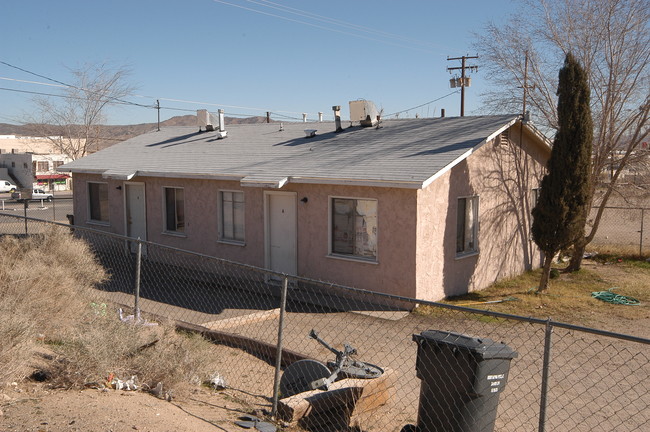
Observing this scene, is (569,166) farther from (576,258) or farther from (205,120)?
(205,120)

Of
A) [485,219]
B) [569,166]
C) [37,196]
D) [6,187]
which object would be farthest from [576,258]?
[6,187]

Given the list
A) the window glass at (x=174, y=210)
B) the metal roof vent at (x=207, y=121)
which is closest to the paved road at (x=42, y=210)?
the metal roof vent at (x=207, y=121)

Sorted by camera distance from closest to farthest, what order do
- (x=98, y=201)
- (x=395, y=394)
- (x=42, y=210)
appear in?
(x=395, y=394), (x=98, y=201), (x=42, y=210)

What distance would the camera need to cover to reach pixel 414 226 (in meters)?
11.1

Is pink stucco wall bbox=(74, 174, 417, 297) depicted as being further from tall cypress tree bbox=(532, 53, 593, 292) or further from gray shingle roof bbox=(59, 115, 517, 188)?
tall cypress tree bbox=(532, 53, 593, 292)

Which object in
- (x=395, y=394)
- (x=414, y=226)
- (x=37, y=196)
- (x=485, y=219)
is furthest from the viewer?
(x=37, y=196)

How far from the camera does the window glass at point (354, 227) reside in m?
11.9

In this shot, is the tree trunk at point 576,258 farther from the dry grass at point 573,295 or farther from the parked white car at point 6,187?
the parked white car at point 6,187

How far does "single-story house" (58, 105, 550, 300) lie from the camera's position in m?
11.5

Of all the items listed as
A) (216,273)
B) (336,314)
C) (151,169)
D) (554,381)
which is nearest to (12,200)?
(151,169)

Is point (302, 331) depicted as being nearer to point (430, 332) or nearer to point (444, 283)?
point (444, 283)

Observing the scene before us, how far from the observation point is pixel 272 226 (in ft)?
44.6

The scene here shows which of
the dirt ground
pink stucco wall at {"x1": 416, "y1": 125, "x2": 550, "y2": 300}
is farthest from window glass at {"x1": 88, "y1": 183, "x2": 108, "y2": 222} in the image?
pink stucco wall at {"x1": 416, "y1": 125, "x2": 550, "y2": 300}

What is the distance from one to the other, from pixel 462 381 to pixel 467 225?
879 centimetres
